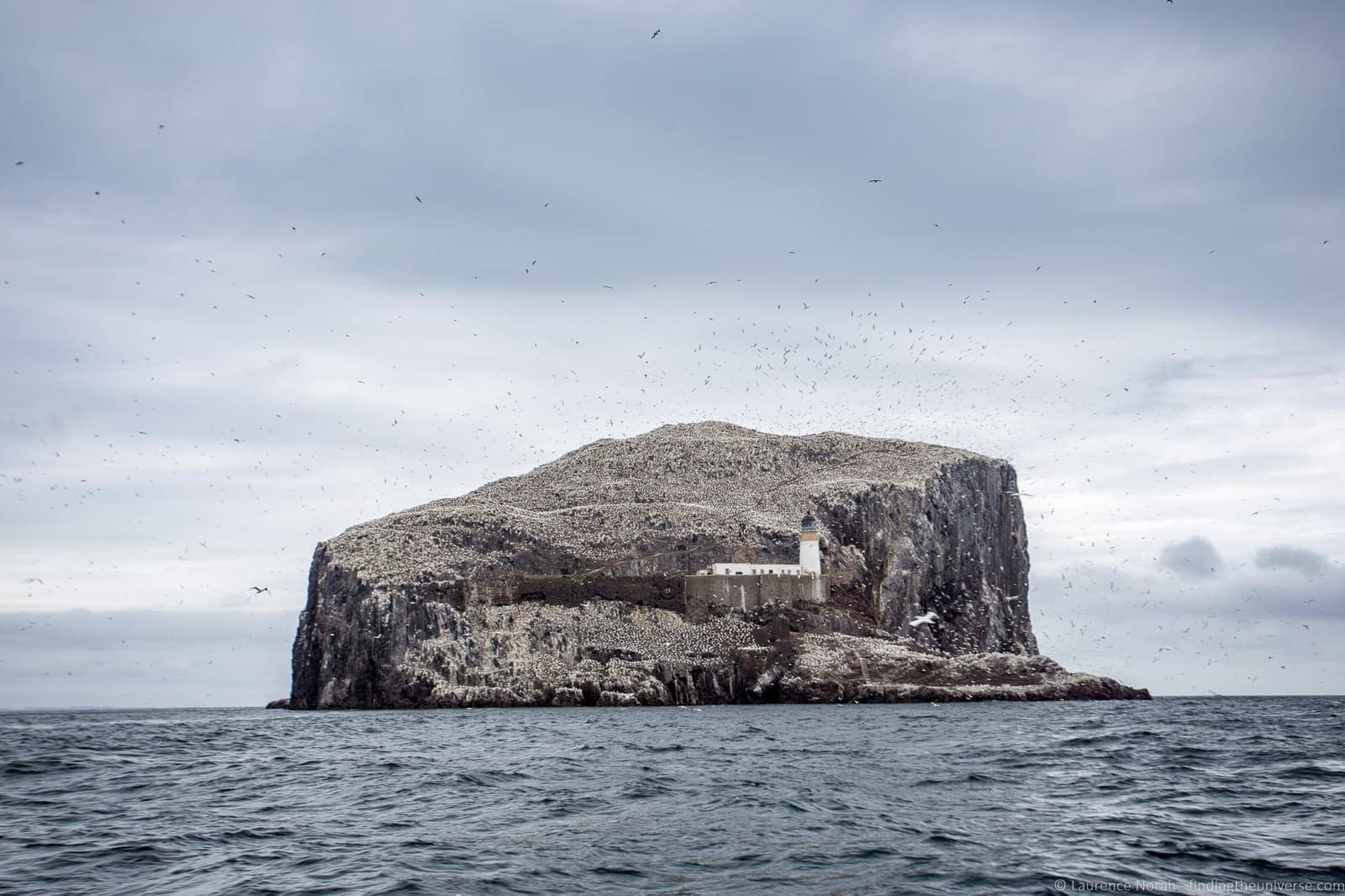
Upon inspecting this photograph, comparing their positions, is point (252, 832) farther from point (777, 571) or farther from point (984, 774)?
point (777, 571)

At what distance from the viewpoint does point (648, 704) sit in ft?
270

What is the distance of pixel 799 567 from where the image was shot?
320 ft

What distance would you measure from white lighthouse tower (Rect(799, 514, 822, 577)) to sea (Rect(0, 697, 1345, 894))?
49.5 meters

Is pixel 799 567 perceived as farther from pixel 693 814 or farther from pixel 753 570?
pixel 693 814

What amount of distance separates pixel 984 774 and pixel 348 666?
67.8 meters

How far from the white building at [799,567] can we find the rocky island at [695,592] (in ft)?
0.67

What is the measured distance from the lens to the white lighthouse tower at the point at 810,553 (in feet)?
319

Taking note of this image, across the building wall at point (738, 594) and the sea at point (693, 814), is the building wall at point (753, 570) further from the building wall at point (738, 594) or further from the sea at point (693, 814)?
the sea at point (693, 814)

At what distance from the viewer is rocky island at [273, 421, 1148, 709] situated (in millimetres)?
84000

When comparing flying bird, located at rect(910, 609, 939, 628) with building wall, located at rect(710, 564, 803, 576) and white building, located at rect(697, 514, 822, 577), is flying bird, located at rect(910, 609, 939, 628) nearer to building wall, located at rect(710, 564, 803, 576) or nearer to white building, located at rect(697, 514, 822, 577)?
white building, located at rect(697, 514, 822, 577)

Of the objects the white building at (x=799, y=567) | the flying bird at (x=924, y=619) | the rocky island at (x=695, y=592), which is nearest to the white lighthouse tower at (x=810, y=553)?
the white building at (x=799, y=567)

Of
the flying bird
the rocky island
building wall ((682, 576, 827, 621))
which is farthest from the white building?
the flying bird

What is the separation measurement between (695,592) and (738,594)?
3.50 meters

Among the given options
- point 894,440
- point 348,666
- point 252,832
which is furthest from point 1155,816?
point 894,440
